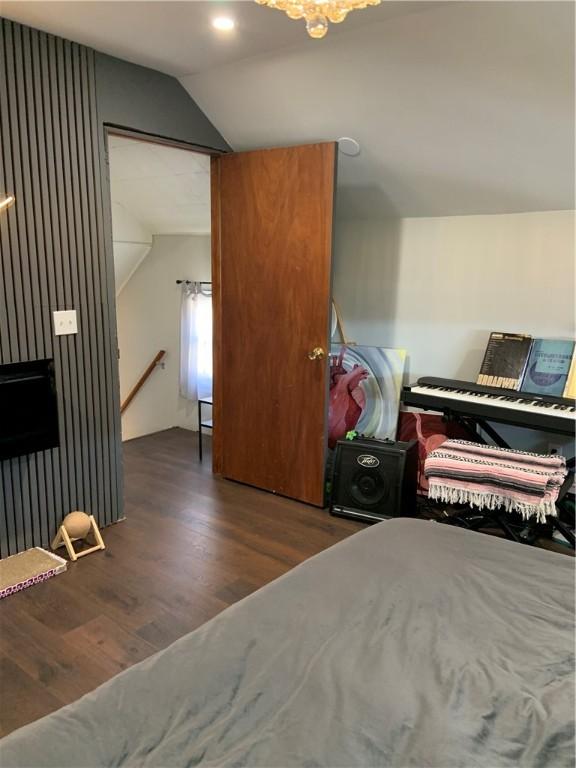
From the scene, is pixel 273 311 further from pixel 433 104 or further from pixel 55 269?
pixel 433 104

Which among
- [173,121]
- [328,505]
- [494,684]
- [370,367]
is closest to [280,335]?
[370,367]

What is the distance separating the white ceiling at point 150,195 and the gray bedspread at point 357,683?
9.90 feet

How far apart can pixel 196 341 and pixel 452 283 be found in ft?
6.91

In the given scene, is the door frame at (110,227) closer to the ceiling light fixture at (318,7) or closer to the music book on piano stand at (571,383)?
the ceiling light fixture at (318,7)

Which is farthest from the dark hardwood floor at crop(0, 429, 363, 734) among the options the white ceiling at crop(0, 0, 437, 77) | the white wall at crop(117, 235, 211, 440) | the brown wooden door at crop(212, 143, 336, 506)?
the white ceiling at crop(0, 0, 437, 77)

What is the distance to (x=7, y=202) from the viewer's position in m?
2.50

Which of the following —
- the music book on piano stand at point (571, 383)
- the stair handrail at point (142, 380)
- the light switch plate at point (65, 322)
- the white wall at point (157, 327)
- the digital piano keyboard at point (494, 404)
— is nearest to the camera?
the light switch plate at point (65, 322)

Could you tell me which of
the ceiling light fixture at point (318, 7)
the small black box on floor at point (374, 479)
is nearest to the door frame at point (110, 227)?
the small black box on floor at point (374, 479)

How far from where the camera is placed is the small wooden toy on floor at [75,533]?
2787 millimetres

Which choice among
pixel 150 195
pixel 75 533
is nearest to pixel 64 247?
pixel 75 533

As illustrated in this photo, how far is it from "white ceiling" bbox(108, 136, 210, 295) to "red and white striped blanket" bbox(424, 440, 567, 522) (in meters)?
2.45

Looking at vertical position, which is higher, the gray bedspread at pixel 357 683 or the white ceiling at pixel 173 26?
the white ceiling at pixel 173 26

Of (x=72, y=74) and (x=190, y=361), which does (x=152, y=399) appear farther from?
(x=72, y=74)

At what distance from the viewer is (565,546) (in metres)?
3.01
